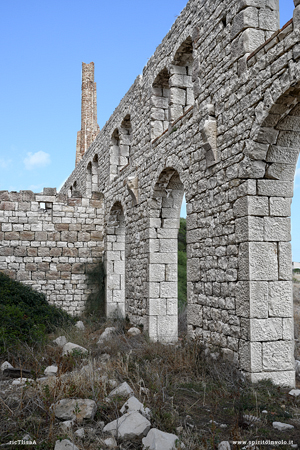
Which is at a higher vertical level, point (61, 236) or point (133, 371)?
point (61, 236)

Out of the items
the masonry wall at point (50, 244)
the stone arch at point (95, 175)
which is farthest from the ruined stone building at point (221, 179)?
the stone arch at point (95, 175)

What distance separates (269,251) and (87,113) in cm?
1967

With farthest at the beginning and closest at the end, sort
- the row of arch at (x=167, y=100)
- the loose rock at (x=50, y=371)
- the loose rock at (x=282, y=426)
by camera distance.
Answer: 1. the row of arch at (x=167, y=100)
2. the loose rock at (x=50, y=371)
3. the loose rock at (x=282, y=426)

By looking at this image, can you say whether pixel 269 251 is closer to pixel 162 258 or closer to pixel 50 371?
pixel 50 371

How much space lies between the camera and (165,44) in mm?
7660

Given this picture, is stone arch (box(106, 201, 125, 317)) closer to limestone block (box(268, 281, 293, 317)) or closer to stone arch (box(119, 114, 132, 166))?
stone arch (box(119, 114, 132, 166))

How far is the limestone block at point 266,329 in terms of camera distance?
4.50m

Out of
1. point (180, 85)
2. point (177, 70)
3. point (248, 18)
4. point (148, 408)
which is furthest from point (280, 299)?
point (177, 70)

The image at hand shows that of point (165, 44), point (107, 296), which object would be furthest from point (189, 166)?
point (107, 296)

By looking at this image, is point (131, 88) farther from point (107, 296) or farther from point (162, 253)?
point (107, 296)

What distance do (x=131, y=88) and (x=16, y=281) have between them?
5903mm

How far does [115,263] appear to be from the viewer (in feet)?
37.2

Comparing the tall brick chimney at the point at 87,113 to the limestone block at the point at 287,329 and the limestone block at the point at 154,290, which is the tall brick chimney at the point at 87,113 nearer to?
the limestone block at the point at 154,290

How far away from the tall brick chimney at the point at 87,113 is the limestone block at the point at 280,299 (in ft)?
62.0
